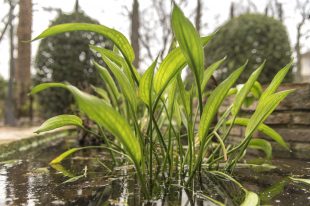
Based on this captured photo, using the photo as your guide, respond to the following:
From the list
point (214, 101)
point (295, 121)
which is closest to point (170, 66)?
point (214, 101)

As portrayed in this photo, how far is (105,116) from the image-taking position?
2.27 feet

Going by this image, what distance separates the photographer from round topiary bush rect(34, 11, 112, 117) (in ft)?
16.6

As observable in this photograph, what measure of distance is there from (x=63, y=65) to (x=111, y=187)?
4315 millimetres

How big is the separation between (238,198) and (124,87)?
0.46m

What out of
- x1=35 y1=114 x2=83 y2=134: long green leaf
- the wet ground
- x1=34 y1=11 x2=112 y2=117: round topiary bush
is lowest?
the wet ground

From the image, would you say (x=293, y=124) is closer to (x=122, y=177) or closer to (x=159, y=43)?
(x=122, y=177)

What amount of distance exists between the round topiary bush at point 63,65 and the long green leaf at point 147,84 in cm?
422

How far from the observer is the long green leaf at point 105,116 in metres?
0.63

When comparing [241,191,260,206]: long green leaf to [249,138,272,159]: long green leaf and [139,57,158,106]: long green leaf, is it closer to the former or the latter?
[139,57,158,106]: long green leaf

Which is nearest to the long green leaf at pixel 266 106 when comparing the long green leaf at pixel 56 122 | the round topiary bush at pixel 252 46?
the long green leaf at pixel 56 122

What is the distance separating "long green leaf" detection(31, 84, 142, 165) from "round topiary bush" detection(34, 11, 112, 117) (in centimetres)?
438

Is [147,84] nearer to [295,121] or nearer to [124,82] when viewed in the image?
[124,82]

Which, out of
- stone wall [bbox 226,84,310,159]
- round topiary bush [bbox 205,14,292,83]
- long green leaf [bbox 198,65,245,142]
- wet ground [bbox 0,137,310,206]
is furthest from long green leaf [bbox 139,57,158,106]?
round topiary bush [bbox 205,14,292,83]

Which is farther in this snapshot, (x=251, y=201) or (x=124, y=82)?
(x=124, y=82)
